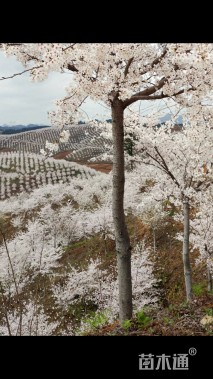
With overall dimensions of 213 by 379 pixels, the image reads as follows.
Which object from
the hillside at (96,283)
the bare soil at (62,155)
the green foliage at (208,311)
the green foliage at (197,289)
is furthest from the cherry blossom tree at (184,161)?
the bare soil at (62,155)

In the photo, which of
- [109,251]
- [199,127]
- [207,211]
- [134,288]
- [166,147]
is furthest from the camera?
[109,251]

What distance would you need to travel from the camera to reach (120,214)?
410 centimetres

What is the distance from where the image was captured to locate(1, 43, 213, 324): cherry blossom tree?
2943mm

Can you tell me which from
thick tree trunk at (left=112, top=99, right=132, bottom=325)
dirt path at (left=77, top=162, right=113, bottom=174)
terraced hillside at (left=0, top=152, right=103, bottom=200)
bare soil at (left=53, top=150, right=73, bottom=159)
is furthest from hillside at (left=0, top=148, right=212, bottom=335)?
bare soil at (left=53, top=150, right=73, bottom=159)

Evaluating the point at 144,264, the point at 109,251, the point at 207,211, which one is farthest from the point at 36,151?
the point at 207,211

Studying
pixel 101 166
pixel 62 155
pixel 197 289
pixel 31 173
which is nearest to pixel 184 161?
pixel 197 289

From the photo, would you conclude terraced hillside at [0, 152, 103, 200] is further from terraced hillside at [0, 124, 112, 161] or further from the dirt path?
terraced hillside at [0, 124, 112, 161]

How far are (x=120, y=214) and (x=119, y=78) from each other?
218cm

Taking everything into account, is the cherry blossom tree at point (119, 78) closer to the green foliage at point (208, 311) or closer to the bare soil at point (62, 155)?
the green foliage at point (208, 311)

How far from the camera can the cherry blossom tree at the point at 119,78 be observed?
2943 mm

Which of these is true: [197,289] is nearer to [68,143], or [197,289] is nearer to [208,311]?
[208,311]

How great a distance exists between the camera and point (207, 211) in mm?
8883
